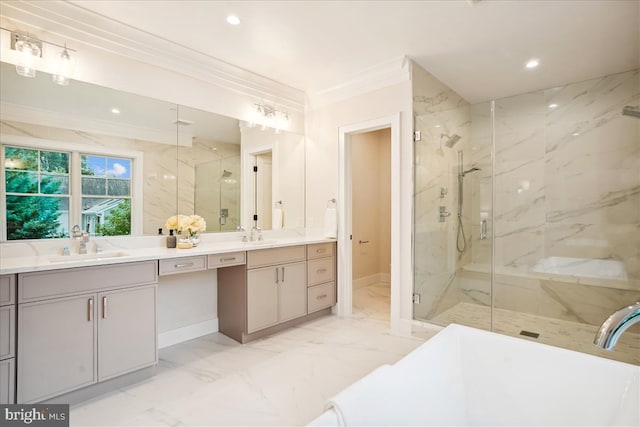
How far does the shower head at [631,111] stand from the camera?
2.70 m

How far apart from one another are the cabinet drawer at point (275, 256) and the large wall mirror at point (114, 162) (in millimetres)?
555

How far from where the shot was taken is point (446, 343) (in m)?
1.57

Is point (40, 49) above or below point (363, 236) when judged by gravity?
above

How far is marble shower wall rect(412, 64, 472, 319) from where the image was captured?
3234 mm

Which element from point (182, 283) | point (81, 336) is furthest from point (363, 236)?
point (81, 336)

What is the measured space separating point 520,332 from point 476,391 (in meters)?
1.91

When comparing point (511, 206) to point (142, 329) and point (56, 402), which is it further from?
point (56, 402)

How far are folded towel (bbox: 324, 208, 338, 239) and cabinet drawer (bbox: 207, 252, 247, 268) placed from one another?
45.6 inches

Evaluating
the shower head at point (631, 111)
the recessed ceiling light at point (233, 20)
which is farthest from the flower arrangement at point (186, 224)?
the shower head at point (631, 111)

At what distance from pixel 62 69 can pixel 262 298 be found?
2.34 m

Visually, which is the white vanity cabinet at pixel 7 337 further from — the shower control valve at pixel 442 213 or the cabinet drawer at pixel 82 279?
the shower control valve at pixel 442 213

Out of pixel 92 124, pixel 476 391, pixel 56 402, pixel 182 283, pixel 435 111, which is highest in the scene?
pixel 435 111

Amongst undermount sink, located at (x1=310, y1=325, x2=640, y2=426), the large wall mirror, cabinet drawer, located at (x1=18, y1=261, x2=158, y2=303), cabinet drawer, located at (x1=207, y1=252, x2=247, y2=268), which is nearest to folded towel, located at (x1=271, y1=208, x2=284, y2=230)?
the large wall mirror
